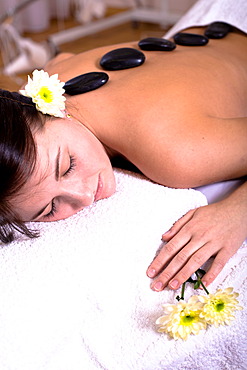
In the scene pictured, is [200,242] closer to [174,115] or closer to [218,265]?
[218,265]

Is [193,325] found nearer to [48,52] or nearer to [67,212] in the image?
[67,212]

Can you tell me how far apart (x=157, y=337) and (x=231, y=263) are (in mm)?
260

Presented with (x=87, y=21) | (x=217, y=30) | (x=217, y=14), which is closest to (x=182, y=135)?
(x=217, y=30)

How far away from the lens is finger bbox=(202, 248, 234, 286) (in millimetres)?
1130

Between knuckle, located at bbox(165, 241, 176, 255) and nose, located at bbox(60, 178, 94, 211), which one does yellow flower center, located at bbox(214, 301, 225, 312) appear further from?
nose, located at bbox(60, 178, 94, 211)

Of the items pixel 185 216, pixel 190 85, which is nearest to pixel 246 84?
pixel 190 85

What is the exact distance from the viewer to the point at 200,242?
1166 mm

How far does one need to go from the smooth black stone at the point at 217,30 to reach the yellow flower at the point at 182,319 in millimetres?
1055

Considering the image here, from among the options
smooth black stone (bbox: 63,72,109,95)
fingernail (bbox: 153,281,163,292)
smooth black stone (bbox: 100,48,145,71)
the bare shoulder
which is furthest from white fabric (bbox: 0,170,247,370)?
smooth black stone (bbox: 100,48,145,71)

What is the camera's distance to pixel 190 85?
1390mm

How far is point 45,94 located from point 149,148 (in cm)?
28

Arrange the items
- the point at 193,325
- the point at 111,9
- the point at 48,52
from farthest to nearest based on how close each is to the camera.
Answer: the point at 111,9, the point at 48,52, the point at 193,325

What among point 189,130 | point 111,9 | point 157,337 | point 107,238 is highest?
point 189,130

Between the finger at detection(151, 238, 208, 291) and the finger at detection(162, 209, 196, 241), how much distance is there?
0.06 metres
